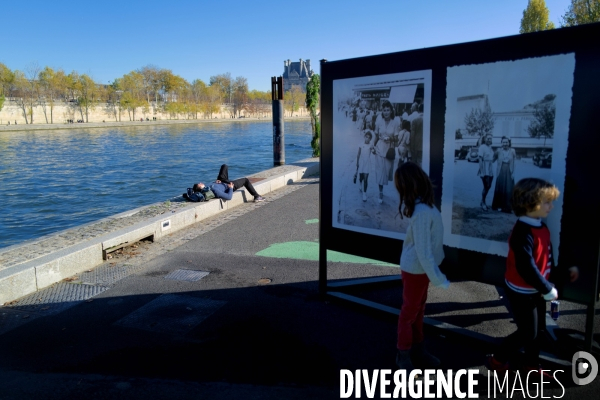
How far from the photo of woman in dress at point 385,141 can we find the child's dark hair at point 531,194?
1.36m

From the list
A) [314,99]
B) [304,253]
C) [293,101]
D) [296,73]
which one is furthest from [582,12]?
[296,73]

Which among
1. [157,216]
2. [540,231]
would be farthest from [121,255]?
[540,231]

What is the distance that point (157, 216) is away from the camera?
28.5 ft

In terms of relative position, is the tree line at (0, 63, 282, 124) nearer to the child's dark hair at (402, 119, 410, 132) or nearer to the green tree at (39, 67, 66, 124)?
the green tree at (39, 67, 66, 124)

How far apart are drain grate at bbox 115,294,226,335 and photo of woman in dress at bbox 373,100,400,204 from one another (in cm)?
217

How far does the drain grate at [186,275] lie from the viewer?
5.99 m

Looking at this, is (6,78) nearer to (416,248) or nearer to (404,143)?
(404,143)

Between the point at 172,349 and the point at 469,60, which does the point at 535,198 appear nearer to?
the point at 469,60

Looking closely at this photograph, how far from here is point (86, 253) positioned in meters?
6.46

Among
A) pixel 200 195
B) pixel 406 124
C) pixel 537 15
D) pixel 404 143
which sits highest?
pixel 537 15

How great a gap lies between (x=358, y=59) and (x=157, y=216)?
5.47 meters

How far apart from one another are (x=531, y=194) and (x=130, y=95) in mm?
113063

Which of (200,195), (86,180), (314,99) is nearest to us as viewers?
(200,195)

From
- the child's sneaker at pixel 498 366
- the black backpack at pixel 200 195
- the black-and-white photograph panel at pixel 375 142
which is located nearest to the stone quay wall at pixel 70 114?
the black backpack at pixel 200 195
